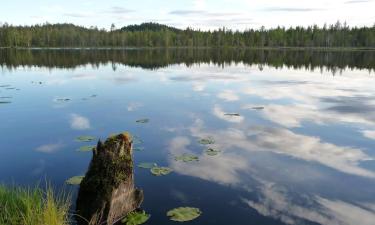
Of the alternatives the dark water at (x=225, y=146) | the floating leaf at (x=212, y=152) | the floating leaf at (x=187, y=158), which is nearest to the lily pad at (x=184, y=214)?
the dark water at (x=225, y=146)

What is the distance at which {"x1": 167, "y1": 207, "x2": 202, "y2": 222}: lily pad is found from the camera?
35.6 feet

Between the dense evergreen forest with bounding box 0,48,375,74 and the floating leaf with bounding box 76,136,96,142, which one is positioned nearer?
the floating leaf with bounding box 76,136,96,142

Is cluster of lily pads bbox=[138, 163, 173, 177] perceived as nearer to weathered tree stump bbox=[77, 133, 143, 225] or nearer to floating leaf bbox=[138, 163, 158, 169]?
floating leaf bbox=[138, 163, 158, 169]

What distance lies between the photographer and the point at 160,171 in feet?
47.3

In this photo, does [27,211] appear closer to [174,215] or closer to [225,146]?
[174,215]

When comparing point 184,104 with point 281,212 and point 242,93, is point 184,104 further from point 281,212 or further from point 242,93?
point 281,212

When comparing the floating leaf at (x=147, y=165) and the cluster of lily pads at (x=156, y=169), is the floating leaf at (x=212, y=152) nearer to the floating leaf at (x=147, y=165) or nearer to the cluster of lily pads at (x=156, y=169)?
the cluster of lily pads at (x=156, y=169)

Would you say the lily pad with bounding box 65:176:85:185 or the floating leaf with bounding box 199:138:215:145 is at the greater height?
the floating leaf with bounding box 199:138:215:145

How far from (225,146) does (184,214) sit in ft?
24.4

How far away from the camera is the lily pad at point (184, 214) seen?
10854mm

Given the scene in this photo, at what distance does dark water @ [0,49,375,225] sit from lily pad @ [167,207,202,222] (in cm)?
18

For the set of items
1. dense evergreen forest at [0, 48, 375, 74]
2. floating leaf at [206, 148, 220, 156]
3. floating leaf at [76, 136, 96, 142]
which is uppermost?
dense evergreen forest at [0, 48, 375, 74]

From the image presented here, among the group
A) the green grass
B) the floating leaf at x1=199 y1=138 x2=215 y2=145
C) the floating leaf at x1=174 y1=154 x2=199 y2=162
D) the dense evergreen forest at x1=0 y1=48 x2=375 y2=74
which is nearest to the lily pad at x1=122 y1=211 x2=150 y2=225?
the green grass

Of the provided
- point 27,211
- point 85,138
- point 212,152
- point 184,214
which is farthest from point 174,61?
point 27,211
